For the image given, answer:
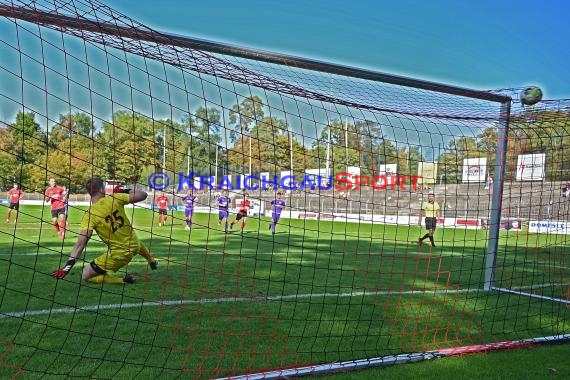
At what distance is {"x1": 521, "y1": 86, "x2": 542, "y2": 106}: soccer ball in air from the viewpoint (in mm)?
6168

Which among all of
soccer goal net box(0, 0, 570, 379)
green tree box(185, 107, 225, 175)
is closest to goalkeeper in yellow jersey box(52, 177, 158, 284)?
soccer goal net box(0, 0, 570, 379)

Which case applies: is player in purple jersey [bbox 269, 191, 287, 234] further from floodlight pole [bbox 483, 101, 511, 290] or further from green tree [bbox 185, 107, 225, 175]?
floodlight pole [bbox 483, 101, 511, 290]

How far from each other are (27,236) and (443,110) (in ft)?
41.8

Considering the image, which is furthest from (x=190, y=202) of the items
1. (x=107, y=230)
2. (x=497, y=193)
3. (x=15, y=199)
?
(x=497, y=193)

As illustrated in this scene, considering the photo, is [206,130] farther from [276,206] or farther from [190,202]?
[190,202]

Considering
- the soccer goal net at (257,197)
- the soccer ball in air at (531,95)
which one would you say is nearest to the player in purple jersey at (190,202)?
the soccer goal net at (257,197)

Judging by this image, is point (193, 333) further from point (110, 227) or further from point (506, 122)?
point (506, 122)

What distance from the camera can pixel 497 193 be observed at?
709 centimetres

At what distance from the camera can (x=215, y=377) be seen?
12.0 ft

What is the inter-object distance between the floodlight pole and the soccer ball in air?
12.8 inches

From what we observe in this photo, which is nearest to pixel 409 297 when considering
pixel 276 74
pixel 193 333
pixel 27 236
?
pixel 193 333

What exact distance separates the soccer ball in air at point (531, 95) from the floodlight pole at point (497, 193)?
12.8 inches

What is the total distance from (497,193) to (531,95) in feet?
4.98

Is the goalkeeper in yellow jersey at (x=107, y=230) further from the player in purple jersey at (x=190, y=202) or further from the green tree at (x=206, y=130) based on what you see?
the green tree at (x=206, y=130)
